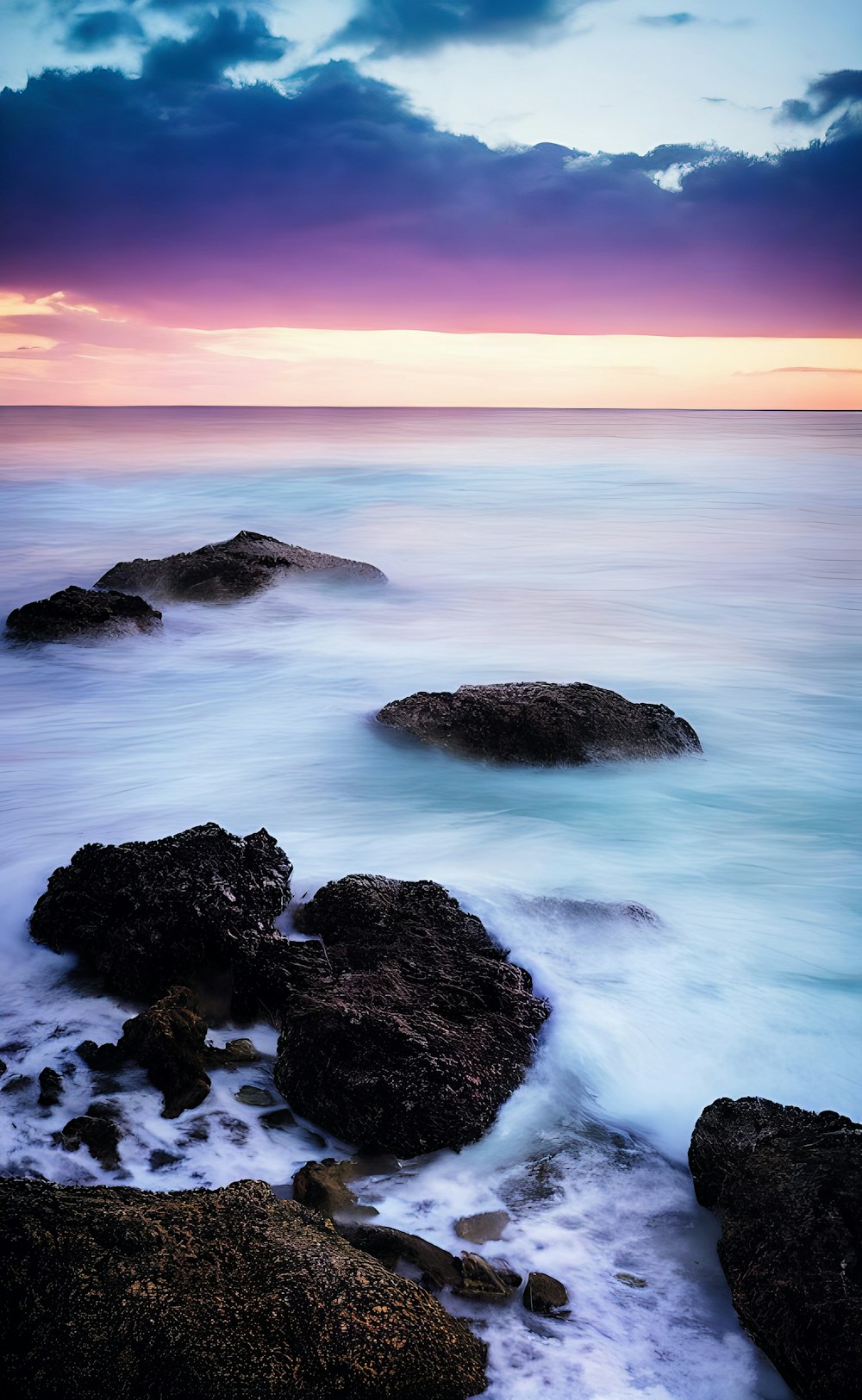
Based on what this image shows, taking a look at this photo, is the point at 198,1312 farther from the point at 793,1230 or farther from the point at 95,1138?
the point at 793,1230

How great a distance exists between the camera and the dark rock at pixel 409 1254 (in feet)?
7.34

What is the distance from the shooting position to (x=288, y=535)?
16766 mm

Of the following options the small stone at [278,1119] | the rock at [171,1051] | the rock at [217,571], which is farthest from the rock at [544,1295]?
the rock at [217,571]

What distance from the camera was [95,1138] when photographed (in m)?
2.55

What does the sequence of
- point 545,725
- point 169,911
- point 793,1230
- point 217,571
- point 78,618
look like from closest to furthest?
point 793,1230 < point 169,911 < point 545,725 < point 78,618 < point 217,571

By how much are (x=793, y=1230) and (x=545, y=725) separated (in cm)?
346

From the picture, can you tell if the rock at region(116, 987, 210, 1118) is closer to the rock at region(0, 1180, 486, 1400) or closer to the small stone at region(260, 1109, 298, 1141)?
the small stone at region(260, 1109, 298, 1141)

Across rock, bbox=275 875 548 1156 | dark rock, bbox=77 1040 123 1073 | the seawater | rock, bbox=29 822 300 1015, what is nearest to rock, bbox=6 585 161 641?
the seawater

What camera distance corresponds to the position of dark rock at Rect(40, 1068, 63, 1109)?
106 inches

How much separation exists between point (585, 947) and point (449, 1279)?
170 cm

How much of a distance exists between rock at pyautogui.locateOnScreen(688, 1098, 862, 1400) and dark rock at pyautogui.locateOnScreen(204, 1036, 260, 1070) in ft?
4.21

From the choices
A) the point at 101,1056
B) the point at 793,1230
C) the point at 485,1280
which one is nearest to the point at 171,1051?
the point at 101,1056

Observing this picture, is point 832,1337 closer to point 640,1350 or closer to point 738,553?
point 640,1350

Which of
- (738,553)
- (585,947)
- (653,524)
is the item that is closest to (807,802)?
(585,947)
